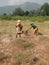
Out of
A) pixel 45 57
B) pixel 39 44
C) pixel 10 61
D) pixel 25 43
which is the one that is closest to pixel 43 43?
pixel 39 44

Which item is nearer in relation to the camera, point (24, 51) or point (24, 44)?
point (24, 51)

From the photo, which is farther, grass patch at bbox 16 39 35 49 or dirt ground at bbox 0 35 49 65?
grass patch at bbox 16 39 35 49

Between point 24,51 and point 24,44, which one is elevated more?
point 24,44

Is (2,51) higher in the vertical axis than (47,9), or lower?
higher

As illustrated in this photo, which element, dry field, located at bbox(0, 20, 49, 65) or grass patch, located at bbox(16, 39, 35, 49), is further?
grass patch, located at bbox(16, 39, 35, 49)

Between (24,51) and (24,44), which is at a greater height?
(24,44)

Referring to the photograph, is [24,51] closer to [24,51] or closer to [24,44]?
[24,51]

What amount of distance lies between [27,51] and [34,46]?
833 millimetres

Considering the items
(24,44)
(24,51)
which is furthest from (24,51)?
(24,44)

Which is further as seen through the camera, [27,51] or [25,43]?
[25,43]

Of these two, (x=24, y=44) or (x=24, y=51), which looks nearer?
(x=24, y=51)

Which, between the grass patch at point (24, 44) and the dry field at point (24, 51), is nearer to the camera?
the dry field at point (24, 51)

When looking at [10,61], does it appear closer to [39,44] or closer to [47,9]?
[39,44]

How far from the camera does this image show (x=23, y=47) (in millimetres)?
12289
